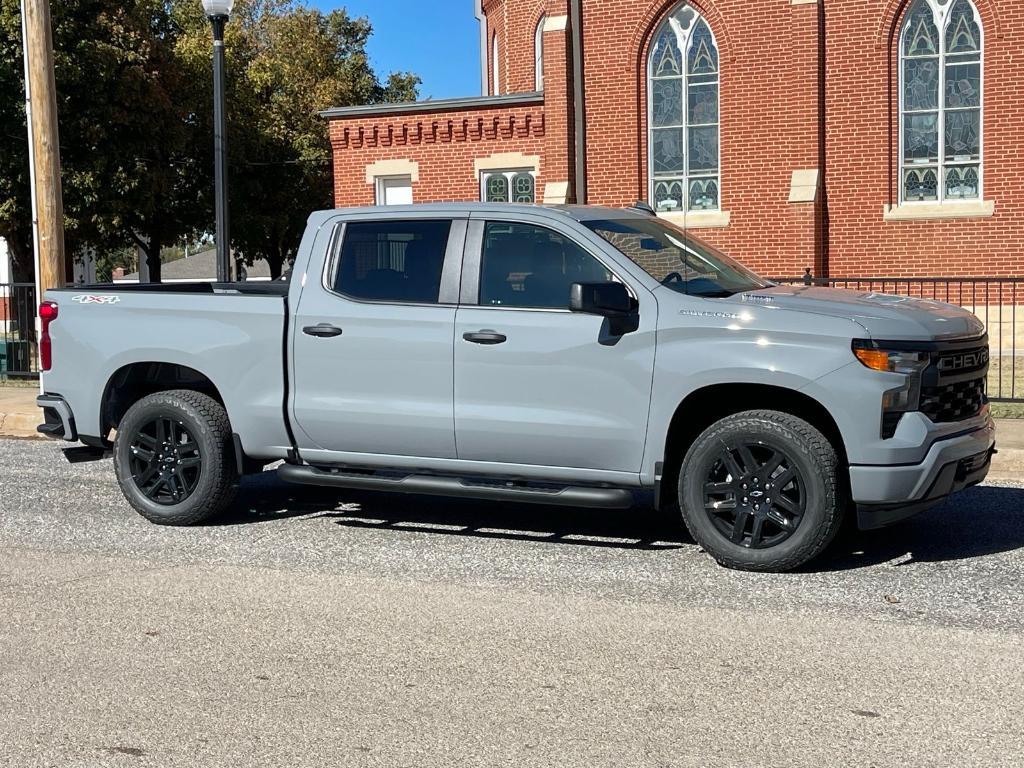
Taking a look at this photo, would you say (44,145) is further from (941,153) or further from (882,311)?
(941,153)

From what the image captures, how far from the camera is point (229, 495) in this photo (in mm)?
8109

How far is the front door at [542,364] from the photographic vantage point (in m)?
6.88

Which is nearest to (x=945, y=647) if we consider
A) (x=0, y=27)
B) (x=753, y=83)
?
(x=753, y=83)

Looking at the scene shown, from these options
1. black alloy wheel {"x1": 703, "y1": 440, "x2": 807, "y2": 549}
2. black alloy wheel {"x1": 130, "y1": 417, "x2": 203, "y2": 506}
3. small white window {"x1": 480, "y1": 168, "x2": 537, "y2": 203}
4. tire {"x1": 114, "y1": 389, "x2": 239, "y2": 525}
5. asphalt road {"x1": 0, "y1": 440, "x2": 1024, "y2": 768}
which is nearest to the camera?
asphalt road {"x1": 0, "y1": 440, "x2": 1024, "y2": 768}

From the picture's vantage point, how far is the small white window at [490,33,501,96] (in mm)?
29895

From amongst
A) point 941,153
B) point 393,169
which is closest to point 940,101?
point 941,153

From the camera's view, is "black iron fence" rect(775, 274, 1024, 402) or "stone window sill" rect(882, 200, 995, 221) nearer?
"black iron fence" rect(775, 274, 1024, 402)

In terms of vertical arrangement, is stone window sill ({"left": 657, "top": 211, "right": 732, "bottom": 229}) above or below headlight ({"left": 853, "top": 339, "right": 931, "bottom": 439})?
above

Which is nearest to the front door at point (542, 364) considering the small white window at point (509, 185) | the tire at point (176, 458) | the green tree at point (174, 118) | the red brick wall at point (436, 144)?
the tire at point (176, 458)

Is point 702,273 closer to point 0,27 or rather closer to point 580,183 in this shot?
point 580,183

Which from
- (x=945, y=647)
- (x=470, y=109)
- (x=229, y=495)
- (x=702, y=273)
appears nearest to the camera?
(x=945, y=647)

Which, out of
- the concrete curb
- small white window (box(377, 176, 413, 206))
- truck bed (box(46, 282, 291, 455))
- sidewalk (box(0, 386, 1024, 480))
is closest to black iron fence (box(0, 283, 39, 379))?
sidewalk (box(0, 386, 1024, 480))

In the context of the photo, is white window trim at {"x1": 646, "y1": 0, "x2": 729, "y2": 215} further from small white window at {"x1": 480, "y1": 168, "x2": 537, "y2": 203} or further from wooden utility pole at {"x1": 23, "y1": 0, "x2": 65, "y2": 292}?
wooden utility pole at {"x1": 23, "y1": 0, "x2": 65, "y2": 292}

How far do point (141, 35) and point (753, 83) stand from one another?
15.6 metres
